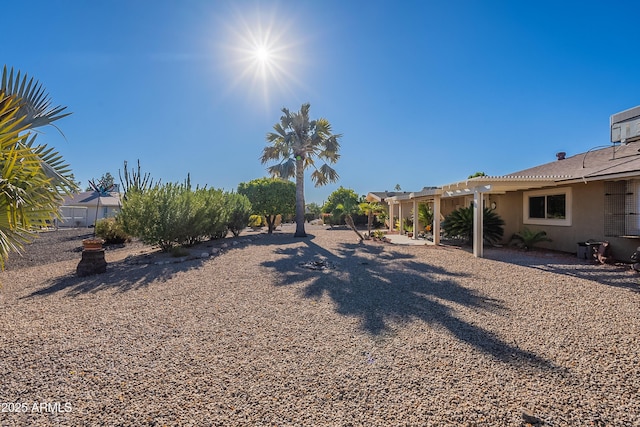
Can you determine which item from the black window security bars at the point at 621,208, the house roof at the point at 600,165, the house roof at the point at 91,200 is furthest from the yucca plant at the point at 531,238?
the house roof at the point at 91,200

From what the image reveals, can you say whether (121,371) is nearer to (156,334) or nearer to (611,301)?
(156,334)

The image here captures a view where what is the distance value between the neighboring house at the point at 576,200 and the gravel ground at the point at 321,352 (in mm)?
3922

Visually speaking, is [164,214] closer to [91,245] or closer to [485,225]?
[91,245]

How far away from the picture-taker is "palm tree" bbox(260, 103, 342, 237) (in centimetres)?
1702

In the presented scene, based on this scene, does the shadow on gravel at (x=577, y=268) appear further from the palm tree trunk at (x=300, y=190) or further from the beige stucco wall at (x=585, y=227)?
the palm tree trunk at (x=300, y=190)

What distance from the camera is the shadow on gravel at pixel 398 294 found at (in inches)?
132

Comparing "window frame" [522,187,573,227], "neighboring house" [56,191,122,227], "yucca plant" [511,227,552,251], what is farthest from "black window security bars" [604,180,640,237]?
"neighboring house" [56,191,122,227]

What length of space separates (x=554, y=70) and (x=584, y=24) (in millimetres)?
1798

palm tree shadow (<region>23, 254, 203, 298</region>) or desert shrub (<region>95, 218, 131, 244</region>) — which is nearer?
palm tree shadow (<region>23, 254, 203, 298</region>)

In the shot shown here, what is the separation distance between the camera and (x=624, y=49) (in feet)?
30.8

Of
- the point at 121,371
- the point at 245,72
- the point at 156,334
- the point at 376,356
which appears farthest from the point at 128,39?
the point at 376,356

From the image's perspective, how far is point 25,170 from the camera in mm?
3316

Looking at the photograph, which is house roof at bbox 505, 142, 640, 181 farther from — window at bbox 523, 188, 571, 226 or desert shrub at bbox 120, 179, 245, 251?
desert shrub at bbox 120, 179, 245, 251

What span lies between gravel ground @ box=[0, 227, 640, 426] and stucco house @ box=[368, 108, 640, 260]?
3866 mm
